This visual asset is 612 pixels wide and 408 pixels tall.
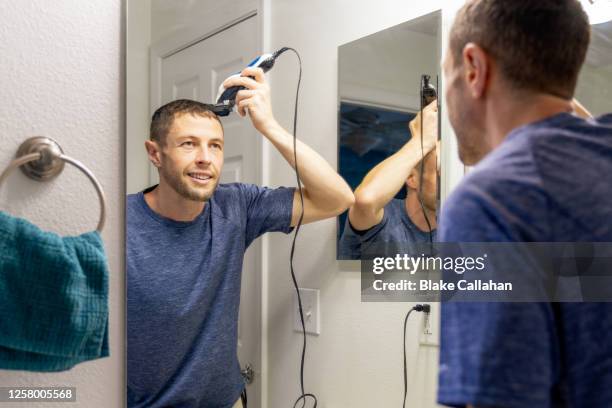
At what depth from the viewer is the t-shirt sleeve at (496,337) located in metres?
0.61

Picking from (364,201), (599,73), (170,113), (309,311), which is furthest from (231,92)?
(599,73)

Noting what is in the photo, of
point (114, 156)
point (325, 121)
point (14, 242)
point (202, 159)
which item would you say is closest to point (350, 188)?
point (325, 121)

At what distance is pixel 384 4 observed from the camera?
42.2 inches

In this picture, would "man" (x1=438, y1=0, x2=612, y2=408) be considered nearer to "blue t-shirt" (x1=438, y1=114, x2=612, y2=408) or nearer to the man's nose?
"blue t-shirt" (x1=438, y1=114, x2=612, y2=408)

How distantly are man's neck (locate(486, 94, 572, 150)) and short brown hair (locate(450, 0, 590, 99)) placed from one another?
0.01m

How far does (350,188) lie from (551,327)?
1.55 ft

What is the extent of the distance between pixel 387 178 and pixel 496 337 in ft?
1.64

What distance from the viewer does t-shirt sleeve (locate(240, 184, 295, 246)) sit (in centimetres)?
97

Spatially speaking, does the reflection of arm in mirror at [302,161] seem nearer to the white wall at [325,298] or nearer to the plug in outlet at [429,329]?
the white wall at [325,298]

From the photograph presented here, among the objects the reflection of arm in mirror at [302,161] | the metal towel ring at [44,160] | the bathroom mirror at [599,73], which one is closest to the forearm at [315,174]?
the reflection of arm in mirror at [302,161]

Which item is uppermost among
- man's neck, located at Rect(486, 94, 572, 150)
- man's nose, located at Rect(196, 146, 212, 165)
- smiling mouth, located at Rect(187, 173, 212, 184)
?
man's neck, located at Rect(486, 94, 572, 150)

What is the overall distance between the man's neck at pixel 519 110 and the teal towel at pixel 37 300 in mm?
618

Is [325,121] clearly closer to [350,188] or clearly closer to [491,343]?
[350,188]

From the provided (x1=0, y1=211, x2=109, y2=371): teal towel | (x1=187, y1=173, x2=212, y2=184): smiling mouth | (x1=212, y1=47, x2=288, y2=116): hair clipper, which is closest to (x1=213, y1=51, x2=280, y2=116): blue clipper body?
(x1=212, y1=47, x2=288, y2=116): hair clipper
